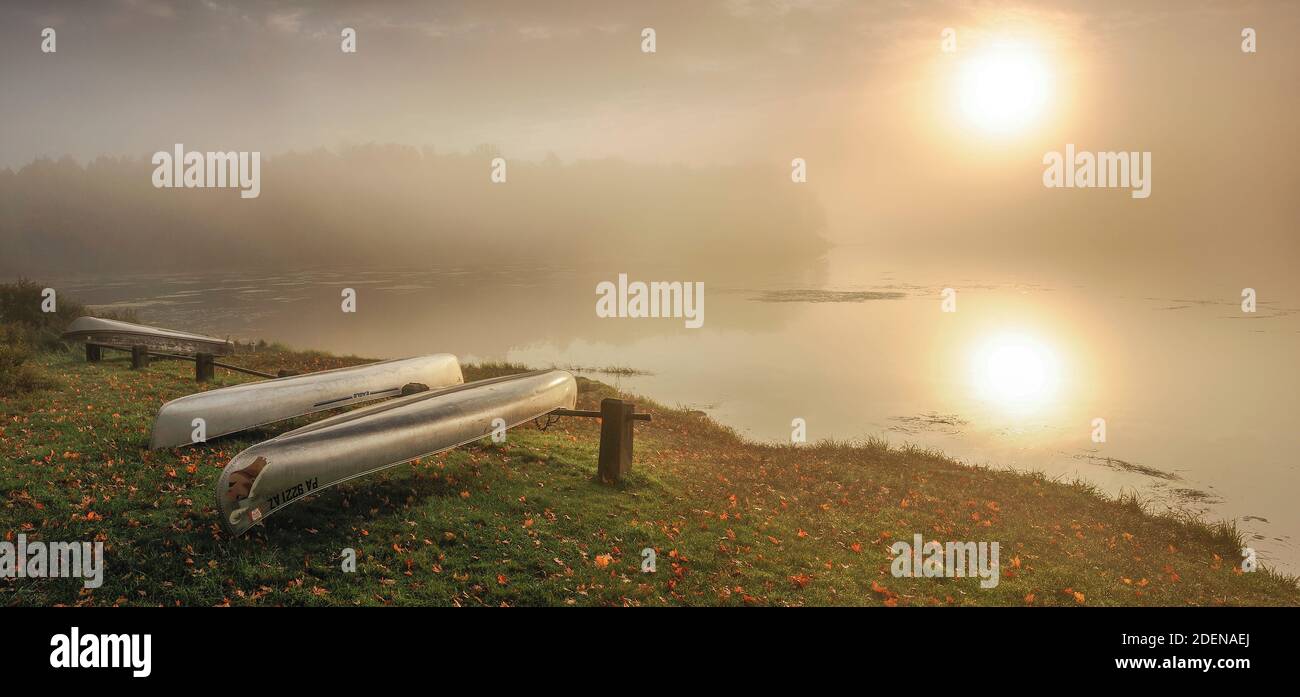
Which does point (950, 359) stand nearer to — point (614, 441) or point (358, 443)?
point (614, 441)

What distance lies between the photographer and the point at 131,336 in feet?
61.5

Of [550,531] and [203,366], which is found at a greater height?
[203,366]

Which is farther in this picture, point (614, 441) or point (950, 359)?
point (950, 359)

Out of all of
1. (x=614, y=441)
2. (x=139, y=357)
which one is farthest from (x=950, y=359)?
(x=139, y=357)

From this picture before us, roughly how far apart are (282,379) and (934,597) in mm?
10716

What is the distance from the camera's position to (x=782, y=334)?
4619cm

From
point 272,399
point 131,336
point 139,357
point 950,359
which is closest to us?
point 272,399

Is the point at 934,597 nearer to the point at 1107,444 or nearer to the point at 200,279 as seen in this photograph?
the point at 1107,444

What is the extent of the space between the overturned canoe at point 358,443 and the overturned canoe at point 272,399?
1622 mm

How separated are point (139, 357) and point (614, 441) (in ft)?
43.6

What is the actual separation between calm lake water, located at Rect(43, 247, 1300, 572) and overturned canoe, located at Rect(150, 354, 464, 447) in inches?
451

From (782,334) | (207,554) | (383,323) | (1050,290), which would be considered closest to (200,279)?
(383,323)

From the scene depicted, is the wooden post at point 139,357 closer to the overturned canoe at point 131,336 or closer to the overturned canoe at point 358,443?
the overturned canoe at point 131,336

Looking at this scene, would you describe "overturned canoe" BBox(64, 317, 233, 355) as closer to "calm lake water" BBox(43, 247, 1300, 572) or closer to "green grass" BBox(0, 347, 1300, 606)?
"green grass" BBox(0, 347, 1300, 606)
